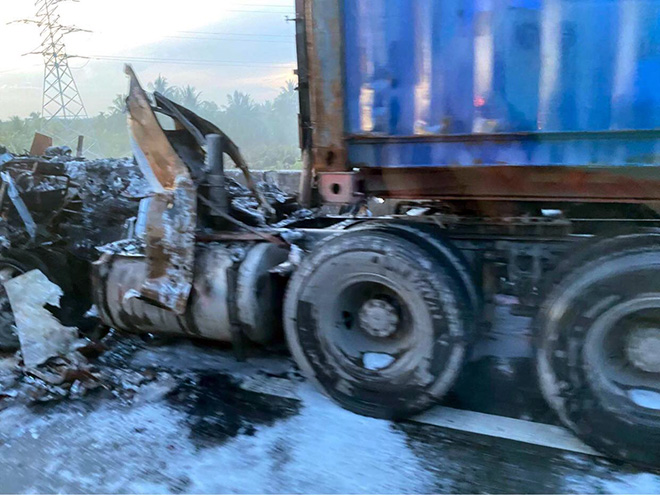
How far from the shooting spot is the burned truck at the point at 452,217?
112 inches

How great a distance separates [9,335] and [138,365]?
1.27m

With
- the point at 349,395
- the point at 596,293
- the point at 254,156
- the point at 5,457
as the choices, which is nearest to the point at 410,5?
the point at 596,293

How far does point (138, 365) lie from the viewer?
434 cm

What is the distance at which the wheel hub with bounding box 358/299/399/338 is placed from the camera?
350 cm

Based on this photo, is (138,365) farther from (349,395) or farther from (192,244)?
(349,395)

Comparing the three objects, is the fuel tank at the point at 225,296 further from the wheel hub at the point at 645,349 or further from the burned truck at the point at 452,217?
the wheel hub at the point at 645,349

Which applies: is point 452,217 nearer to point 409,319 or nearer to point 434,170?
point 434,170

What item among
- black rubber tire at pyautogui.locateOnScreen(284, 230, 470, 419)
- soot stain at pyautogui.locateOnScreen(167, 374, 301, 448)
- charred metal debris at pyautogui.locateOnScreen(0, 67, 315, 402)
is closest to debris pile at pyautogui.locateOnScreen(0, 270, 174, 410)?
charred metal debris at pyautogui.locateOnScreen(0, 67, 315, 402)

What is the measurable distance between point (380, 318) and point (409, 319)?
195 mm

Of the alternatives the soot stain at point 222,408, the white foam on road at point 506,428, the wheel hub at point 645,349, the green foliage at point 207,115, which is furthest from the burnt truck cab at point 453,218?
the green foliage at point 207,115

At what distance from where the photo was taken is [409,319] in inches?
136

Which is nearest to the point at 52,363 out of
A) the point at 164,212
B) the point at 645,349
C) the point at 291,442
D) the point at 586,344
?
the point at 164,212

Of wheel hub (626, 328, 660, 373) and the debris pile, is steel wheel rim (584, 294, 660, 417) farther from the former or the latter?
the debris pile

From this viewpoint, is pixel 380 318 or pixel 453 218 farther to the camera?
pixel 453 218
